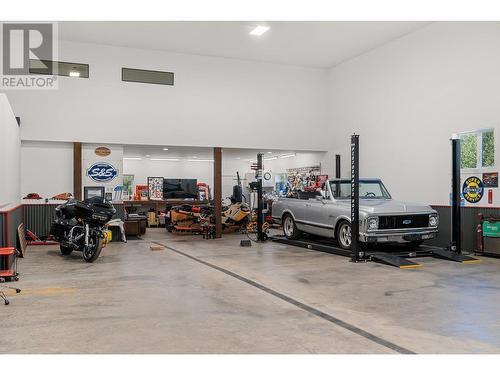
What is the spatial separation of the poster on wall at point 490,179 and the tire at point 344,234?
282cm

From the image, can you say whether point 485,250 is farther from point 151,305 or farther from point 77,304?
point 77,304

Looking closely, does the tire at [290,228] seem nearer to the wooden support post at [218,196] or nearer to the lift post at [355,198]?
the wooden support post at [218,196]

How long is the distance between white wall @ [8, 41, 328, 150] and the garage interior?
0.14 ft

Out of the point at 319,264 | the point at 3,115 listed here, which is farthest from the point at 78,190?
the point at 319,264

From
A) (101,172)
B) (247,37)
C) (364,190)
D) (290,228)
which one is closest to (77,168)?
(101,172)

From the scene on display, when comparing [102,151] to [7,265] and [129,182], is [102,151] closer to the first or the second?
[7,265]

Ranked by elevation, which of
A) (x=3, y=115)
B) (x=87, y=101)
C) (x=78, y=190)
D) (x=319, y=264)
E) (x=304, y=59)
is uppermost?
(x=304, y=59)

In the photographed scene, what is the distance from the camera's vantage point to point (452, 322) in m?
4.04

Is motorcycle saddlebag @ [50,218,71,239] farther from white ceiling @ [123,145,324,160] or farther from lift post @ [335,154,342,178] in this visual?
lift post @ [335,154,342,178]

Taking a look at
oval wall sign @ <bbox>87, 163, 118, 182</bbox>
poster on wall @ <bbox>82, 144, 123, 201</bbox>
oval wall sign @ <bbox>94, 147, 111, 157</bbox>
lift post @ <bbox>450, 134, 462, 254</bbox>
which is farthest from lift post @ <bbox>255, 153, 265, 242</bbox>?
lift post @ <bbox>450, 134, 462, 254</bbox>

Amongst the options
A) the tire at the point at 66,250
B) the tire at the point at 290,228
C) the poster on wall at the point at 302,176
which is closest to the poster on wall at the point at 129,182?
the poster on wall at the point at 302,176

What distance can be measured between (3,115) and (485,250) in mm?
8580

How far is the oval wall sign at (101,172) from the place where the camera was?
11180 millimetres

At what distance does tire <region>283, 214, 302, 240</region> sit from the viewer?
10289mm
